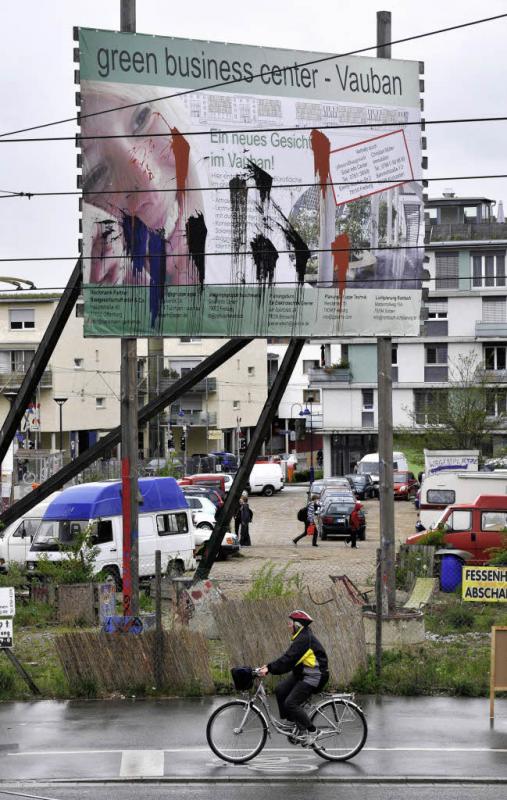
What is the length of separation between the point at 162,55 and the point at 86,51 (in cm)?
121

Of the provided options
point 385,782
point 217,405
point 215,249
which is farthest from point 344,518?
point 217,405

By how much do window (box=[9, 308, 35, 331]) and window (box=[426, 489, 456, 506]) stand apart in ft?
136

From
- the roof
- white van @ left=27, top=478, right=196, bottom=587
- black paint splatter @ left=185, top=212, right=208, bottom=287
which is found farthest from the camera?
the roof

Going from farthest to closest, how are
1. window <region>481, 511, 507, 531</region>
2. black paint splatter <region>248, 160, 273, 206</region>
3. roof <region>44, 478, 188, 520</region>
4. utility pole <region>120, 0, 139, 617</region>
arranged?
window <region>481, 511, 507, 531</region> < roof <region>44, 478, 188, 520</region> < black paint splatter <region>248, 160, 273, 206</region> < utility pole <region>120, 0, 139, 617</region>

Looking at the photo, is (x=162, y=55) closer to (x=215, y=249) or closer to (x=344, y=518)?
(x=215, y=249)

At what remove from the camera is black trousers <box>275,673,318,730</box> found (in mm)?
13656

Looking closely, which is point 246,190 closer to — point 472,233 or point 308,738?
point 308,738

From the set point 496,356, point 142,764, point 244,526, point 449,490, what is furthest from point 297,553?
point 496,356

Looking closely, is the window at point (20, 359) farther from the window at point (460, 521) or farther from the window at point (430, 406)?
the window at point (460, 521)

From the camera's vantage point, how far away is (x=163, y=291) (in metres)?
20.7

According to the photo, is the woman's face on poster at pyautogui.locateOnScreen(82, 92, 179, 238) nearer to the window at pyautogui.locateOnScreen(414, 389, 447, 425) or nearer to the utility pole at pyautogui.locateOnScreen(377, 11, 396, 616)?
the utility pole at pyautogui.locateOnScreen(377, 11, 396, 616)

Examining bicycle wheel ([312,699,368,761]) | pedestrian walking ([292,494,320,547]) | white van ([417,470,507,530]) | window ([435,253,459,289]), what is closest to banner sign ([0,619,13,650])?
bicycle wheel ([312,699,368,761])

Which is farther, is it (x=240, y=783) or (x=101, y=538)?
(x=101, y=538)

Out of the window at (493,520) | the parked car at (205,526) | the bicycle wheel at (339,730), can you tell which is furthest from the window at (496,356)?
the bicycle wheel at (339,730)
